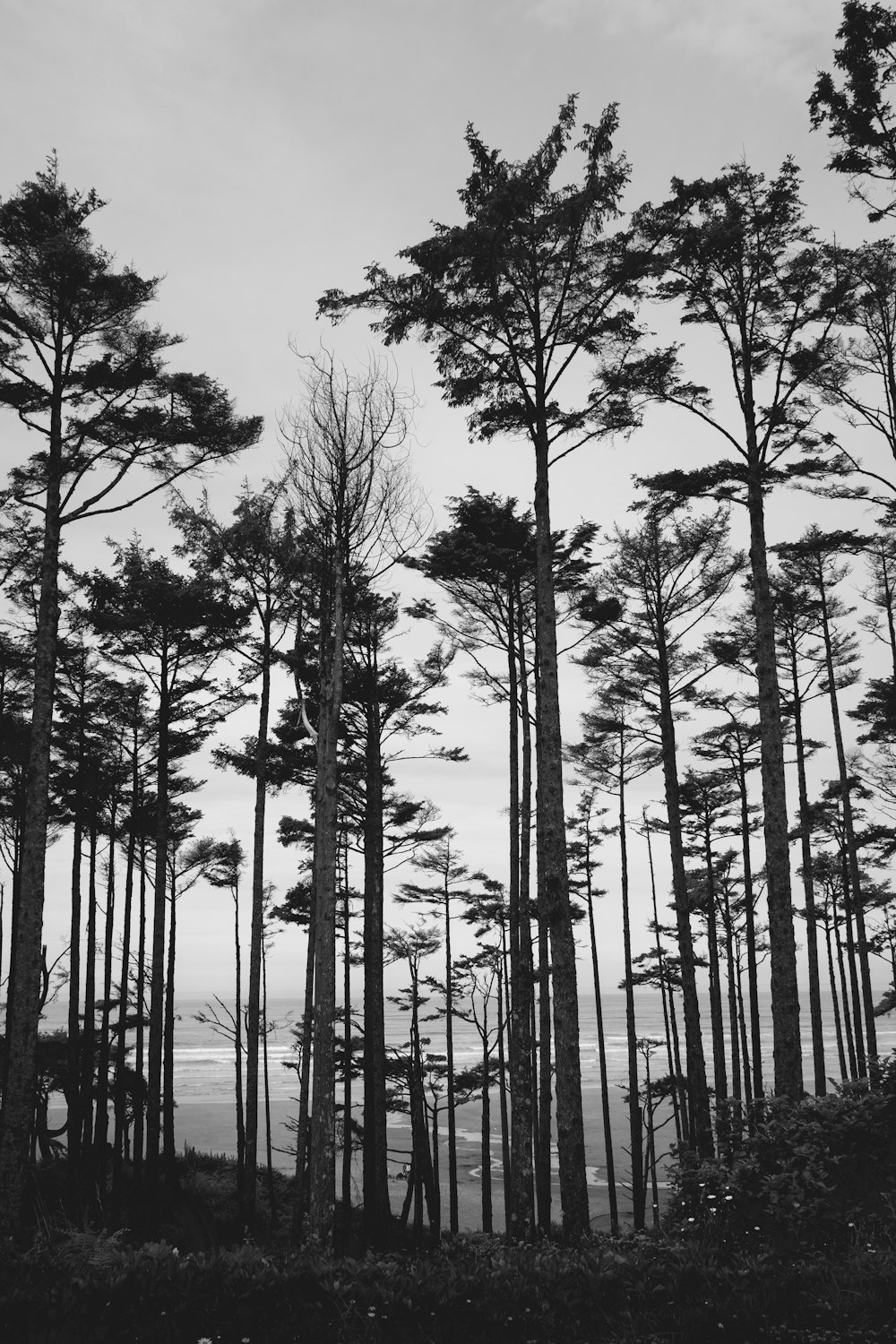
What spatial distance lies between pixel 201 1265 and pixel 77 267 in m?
12.3

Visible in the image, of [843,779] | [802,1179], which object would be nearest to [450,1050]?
[843,779]

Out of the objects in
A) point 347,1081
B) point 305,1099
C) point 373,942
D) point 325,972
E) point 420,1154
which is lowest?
point 420,1154

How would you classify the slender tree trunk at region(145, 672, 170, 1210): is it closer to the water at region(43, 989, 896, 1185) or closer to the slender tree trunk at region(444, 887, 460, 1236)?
the water at region(43, 989, 896, 1185)

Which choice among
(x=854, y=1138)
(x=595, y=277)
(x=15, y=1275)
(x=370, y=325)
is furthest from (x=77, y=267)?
(x=854, y=1138)

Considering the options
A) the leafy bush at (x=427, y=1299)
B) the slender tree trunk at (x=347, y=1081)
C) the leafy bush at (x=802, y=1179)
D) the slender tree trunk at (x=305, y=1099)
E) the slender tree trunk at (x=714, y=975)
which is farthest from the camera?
the slender tree trunk at (x=714, y=975)

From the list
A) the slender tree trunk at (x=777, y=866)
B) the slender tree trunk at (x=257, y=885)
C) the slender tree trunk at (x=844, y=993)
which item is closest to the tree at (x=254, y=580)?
the slender tree trunk at (x=257, y=885)

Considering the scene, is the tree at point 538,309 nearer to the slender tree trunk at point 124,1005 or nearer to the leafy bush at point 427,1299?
the leafy bush at point 427,1299

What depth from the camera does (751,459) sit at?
490 inches

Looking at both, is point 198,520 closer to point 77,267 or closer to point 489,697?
Answer: point 77,267

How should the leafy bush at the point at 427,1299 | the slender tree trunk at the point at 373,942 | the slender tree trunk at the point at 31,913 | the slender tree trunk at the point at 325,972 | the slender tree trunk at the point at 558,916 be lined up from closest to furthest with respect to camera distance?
the leafy bush at the point at 427,1299 < the slender tree trunk at the point at 558,916 < the slender tree trunk at the point at 31,913 < the slender tree trunk at the point at 325,972 < the slender tree trunk at the point at 373,942

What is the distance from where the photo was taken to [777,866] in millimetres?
10984

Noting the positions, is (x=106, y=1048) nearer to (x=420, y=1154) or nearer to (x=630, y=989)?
(x=420, y=1154)

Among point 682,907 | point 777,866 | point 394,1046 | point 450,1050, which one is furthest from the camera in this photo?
point 394,1046

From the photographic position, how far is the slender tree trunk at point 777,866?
10.6 meters
